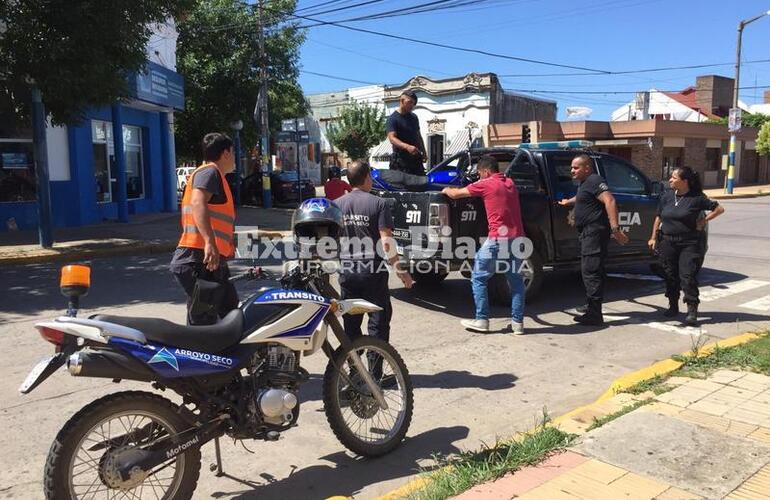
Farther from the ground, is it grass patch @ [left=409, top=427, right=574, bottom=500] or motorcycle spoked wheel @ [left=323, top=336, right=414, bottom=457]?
motorcycle spoked wheel @ [left=323, top=336, right=414, bottom=457]

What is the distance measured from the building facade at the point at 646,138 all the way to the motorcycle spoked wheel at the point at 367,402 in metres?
30.2

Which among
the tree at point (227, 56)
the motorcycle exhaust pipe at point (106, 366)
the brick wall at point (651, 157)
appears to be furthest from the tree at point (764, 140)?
the motorcycle exhaust pipe at point (106, 366)

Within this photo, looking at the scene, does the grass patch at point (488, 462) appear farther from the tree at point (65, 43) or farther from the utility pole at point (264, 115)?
the utility pole at point (264, 115)

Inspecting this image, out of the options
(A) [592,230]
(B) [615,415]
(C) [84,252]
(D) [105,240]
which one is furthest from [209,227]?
(D) [105,240]

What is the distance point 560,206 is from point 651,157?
31.0 meters

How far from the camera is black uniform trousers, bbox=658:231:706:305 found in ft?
23.1

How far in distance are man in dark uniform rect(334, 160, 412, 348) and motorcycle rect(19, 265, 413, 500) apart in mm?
713

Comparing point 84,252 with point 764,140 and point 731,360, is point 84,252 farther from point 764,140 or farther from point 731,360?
point 764,140

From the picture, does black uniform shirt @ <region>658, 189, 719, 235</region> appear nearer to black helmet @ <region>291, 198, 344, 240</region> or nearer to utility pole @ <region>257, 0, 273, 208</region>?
black helmet @ <region>291, 198, 344, 240</region>

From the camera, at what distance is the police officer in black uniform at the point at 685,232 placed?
7035mm

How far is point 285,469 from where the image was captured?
3.94 m

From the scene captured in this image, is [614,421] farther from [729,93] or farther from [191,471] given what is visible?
[729,93]

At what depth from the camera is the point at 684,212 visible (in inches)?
277

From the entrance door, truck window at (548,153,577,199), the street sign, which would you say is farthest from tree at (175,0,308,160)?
the street sign
